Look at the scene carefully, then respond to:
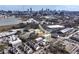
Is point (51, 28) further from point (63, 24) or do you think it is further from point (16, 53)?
point (16, 53)

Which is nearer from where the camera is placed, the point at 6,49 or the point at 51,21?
the point at 6,49

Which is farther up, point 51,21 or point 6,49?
point 51,21

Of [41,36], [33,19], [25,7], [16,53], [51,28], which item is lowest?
[16,53]

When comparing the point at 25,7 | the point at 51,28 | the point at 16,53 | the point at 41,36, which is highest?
the point at 25,7

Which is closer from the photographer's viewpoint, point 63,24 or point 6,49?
point 6,49

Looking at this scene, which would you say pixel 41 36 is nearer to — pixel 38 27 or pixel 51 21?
pixel 38 27

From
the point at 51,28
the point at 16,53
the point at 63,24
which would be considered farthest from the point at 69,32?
the point at 16,53

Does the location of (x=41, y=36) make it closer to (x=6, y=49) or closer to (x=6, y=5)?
(x=6, y=49)

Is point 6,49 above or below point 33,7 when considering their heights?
below

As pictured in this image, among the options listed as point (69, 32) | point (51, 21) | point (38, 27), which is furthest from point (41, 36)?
point (69, 32)
